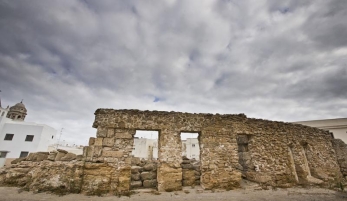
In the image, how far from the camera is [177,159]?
22.6 feet

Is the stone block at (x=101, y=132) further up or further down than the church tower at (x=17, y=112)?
further down

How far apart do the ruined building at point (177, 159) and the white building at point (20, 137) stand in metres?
24.0

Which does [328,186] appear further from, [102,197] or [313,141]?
[102,197]

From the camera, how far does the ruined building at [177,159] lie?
609 cm

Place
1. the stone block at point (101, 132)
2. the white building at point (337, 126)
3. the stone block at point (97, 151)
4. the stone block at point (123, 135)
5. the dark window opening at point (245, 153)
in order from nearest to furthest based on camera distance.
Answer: the stone block at point (97, 151) → the stone block at point (101, 132) → the stone block at point (123, 135) → the dark window opening at point (245, 153) → the white building at point (337, 126)

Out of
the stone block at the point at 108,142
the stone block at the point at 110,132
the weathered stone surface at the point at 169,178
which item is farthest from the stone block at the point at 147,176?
the stone block at the point at 110,132

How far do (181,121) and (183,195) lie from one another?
2.82 meters

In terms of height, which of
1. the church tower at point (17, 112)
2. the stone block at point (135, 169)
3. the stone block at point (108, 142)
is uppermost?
the church tower at point (17, 112)

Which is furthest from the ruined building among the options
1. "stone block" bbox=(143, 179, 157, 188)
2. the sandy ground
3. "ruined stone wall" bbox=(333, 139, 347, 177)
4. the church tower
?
the church tower

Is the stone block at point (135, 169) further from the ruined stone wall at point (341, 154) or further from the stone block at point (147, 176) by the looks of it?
the ruined stone wall at point (341, 154)

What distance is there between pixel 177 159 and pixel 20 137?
29.0m

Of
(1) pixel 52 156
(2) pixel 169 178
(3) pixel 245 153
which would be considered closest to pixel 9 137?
(1) pixel 52 156

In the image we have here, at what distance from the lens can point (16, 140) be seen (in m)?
24.6

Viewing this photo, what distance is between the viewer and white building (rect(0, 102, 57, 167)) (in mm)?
23984
